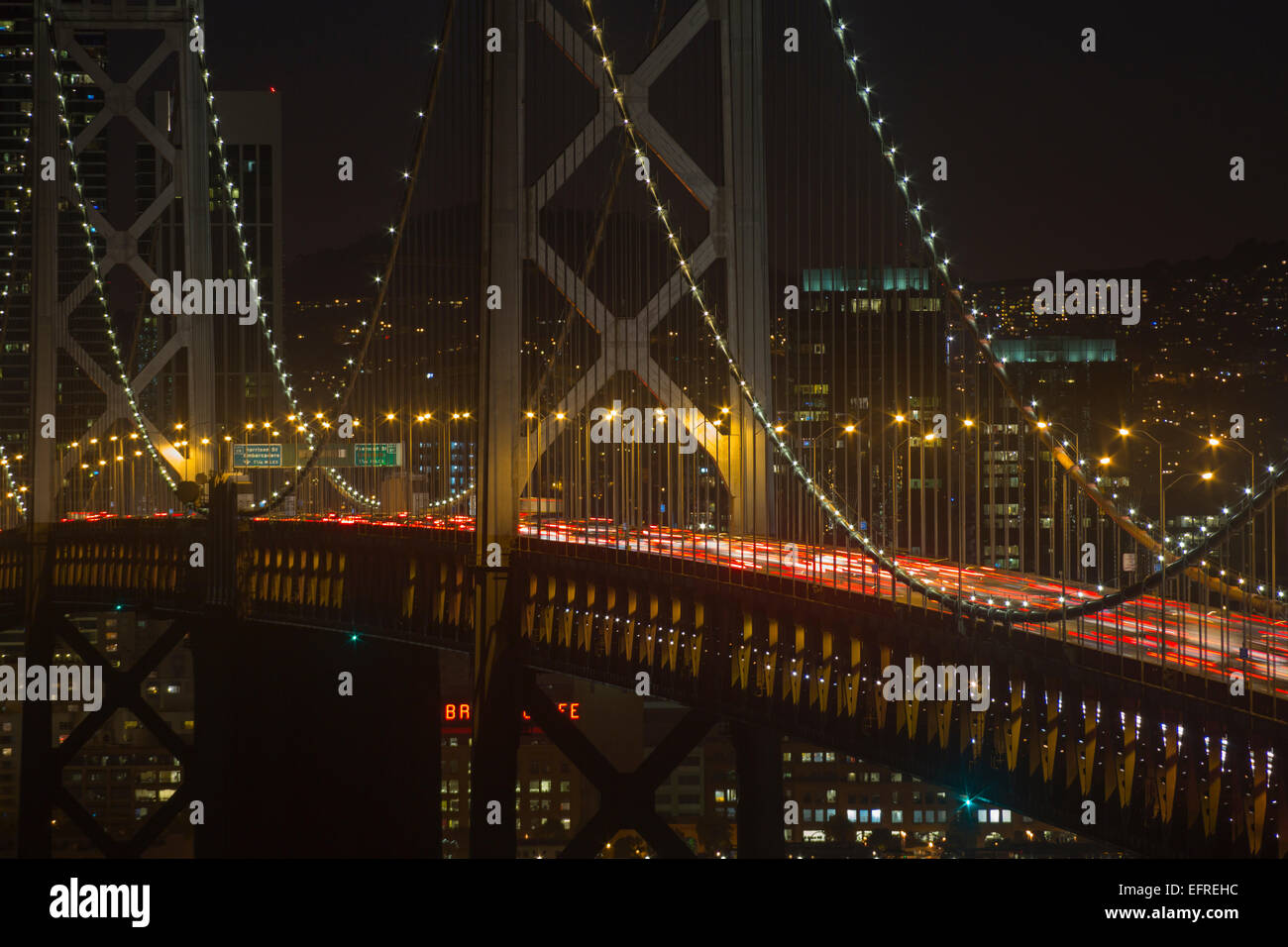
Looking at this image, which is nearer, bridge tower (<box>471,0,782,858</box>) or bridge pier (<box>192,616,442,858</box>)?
bridge tower (<box>471,0,782,858</box>)

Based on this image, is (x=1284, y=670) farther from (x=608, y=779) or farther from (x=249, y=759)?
(x=249, y=759)
